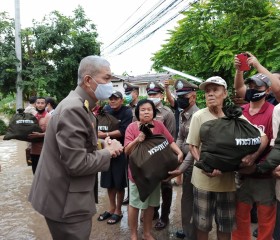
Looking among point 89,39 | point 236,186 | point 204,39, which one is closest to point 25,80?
point 89,39

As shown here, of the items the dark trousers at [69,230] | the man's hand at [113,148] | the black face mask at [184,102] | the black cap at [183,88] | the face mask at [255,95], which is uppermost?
the black cap at [183,88]

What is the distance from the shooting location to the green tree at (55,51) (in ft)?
34.7

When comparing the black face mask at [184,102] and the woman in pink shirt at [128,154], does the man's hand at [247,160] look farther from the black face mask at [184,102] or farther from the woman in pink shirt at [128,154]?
the black face mask at [184,102]

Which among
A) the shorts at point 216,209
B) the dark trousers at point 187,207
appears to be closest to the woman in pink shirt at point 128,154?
the dark trousers at point 187,207

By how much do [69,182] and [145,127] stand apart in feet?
3.74

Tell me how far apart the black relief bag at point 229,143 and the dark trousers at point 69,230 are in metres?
1.10

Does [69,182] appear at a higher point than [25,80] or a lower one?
lower

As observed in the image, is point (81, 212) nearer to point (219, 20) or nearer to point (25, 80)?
point (219, 20)

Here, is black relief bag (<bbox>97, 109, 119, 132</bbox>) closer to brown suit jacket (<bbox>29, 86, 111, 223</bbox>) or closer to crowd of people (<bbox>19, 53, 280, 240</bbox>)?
crowd of people (<bbox>19, 53, 280, 240</bbox>)

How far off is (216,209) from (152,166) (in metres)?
0.75

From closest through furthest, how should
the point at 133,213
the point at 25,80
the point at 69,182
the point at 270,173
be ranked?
the point at 69,182, the point at 270,173, the point at 133,213, the point at 25,80

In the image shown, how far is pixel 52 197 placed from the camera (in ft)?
6.39

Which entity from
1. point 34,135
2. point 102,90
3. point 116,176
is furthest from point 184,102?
point 34,135

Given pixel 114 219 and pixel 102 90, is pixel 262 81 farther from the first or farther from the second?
pixel 114 219
